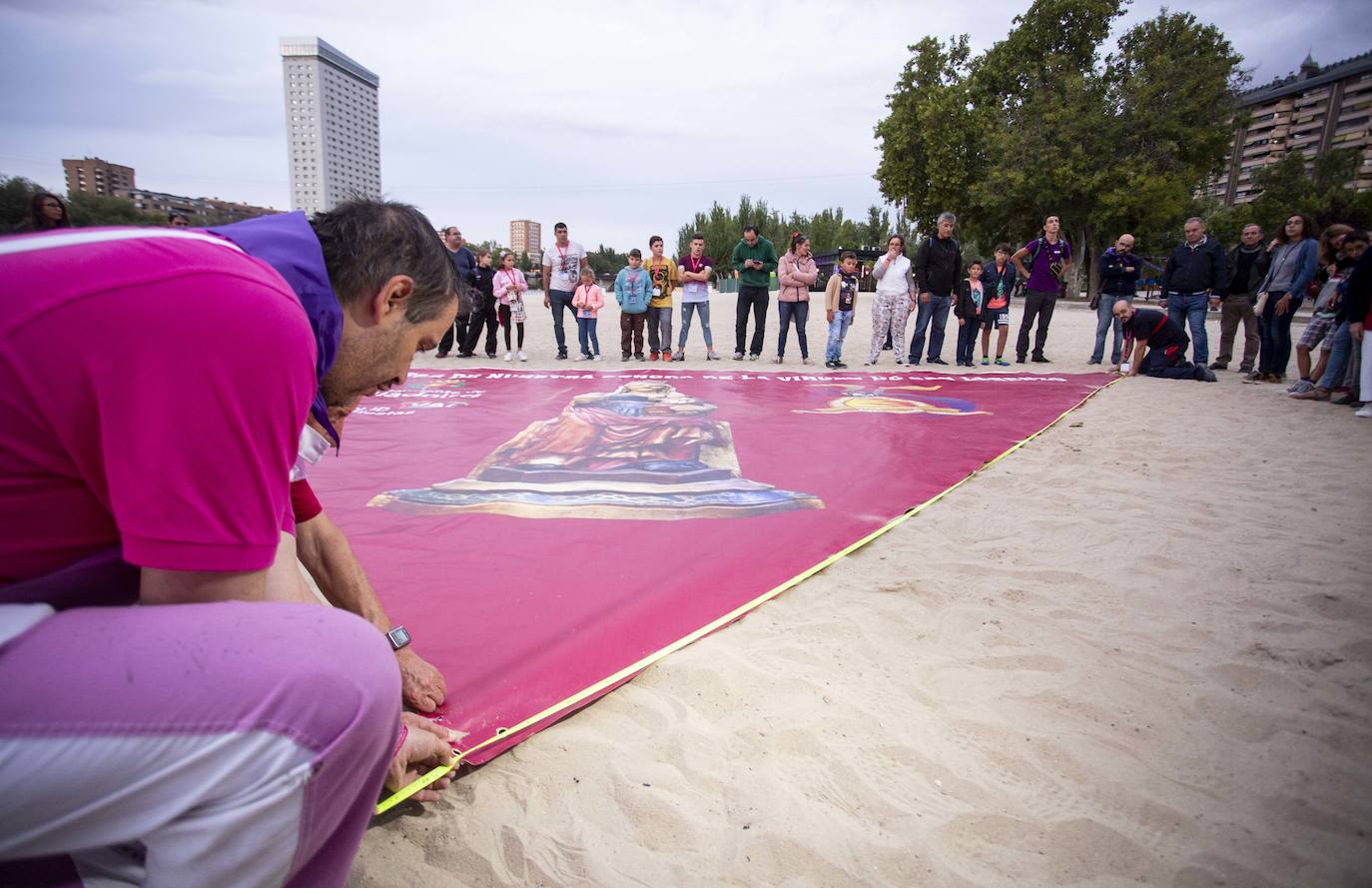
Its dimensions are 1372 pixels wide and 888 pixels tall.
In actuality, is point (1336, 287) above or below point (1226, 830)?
above

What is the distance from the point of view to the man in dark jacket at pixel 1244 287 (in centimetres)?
725

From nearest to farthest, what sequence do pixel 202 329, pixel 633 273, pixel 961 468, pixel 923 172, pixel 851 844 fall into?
pixel 202 329 → pixel 851 844 → pixel 961 468 → pixel 633 273 → pixel 923 172

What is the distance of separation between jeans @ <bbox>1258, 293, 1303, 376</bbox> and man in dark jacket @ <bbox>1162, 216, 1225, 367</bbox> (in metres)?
0.47

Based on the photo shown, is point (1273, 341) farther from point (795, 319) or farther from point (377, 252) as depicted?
point (377, 252)

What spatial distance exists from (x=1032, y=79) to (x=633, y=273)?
818 inches

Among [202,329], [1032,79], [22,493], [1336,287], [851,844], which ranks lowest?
[851,844]

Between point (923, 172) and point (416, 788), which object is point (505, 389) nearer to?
point (416, 788)

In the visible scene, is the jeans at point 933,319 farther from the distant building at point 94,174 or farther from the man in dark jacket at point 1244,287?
the distant building at point 94,174

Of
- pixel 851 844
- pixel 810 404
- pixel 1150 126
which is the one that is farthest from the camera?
pixel 1150 126

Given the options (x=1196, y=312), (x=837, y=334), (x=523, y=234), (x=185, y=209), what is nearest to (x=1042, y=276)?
(x=1196, y=312)

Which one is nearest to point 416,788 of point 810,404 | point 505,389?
point 810,404

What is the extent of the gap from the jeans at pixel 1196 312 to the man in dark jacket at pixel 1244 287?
0.27 m

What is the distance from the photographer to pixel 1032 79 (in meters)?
22.4


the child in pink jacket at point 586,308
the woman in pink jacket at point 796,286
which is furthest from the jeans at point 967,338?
the child in pink jacket at point 586,308
